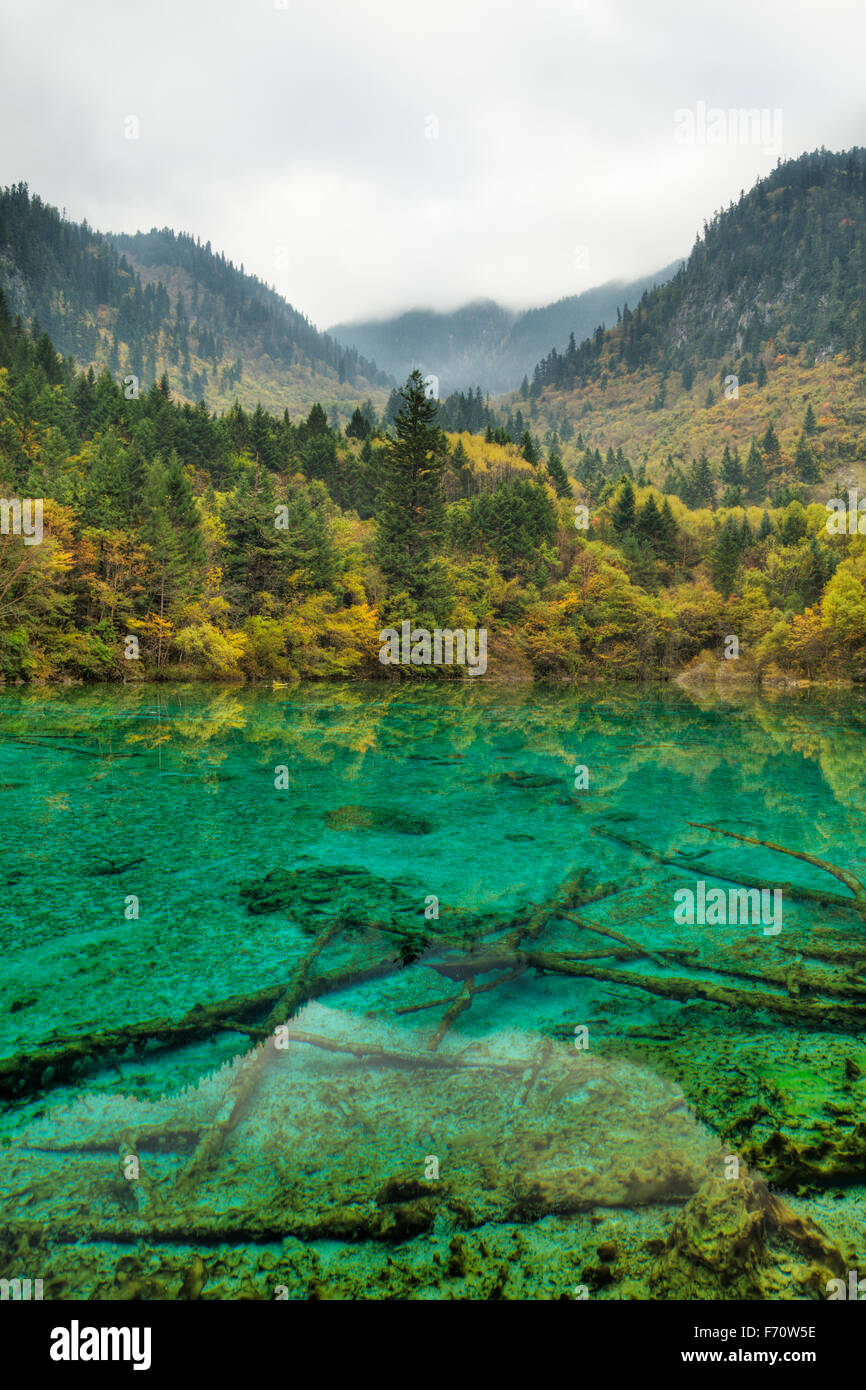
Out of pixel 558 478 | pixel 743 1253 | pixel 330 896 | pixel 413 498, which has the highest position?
pixel 558 478

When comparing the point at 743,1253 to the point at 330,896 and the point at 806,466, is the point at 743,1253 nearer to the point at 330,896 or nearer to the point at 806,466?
the point at 330,896

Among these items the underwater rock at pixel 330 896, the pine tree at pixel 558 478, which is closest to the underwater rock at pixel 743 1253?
the underwater rock at pixel 330 896

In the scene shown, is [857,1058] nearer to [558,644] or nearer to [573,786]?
[573,786]

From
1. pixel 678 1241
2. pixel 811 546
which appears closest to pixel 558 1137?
pixel 678 1241

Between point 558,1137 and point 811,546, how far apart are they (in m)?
67.0

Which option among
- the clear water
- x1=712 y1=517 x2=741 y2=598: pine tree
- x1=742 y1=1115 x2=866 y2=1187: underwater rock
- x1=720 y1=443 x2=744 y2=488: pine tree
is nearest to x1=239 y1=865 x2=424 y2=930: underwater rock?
the clear water

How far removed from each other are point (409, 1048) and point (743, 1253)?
258cm

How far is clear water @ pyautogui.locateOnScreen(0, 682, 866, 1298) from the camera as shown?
3.41 meters

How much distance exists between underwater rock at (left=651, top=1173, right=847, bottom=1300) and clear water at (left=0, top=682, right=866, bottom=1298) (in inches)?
2.0

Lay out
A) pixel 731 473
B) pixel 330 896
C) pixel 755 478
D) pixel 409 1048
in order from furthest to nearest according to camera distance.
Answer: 1. pixel 731 473
2. pixel 755 478
3. pixel 330 896
4. pixel 409 1048

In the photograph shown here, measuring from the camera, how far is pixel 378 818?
42.3 ft

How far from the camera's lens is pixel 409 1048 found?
17.2ft

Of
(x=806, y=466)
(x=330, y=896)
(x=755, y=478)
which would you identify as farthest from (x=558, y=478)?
(x=330, y=896)

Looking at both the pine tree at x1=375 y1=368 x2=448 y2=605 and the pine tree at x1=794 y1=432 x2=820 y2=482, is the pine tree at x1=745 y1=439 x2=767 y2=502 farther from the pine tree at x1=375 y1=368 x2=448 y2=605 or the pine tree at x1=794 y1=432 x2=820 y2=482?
the pine tree at x1=375 y1=368 x2=448 y2=605
